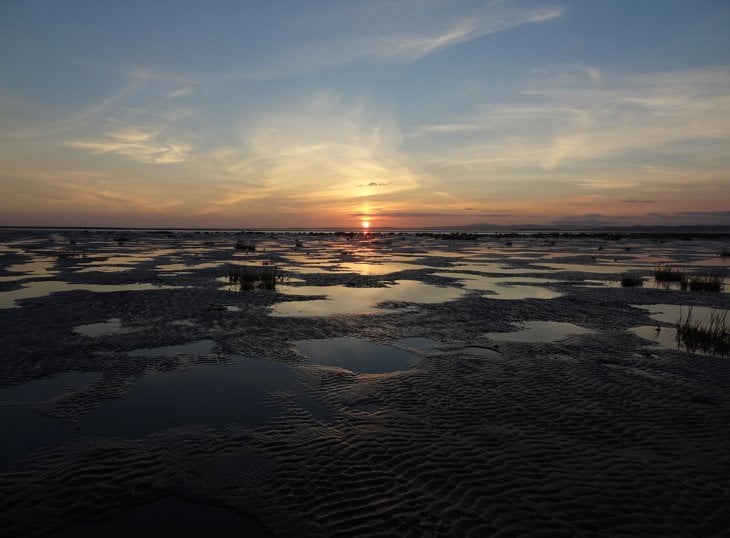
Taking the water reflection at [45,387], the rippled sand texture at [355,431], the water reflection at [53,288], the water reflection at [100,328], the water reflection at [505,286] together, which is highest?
the water reflection at [53,288]

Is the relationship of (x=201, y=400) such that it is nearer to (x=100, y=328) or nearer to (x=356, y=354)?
(x=356, y=354)

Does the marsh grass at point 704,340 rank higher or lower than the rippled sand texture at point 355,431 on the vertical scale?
higher

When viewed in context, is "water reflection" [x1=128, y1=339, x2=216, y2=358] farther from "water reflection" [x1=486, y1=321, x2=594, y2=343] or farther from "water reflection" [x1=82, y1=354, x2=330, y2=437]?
"water reflection" [x1=486, y1=321, x2=594, y2=343]

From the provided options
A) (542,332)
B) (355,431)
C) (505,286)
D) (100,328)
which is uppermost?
(505,286)

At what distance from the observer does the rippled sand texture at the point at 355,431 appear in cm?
599

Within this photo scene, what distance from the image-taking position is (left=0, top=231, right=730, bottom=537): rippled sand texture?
19.7ft

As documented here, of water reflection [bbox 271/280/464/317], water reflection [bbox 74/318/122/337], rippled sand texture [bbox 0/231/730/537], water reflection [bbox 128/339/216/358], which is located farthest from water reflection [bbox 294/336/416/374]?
water reflection [bbox 74/318/122/337]

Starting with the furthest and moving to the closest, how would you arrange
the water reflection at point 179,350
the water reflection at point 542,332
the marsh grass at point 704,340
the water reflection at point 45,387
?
the water reflection at point 542,332 → the marsh grass at point 704,340 → the water reflection at point 179,350 → the water reflection at point 45,387

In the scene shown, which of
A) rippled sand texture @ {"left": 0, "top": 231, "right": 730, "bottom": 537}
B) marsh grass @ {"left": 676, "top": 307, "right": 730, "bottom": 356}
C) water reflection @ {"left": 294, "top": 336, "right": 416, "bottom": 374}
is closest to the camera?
rippled sand texture @ {"left": 0, "top": 231, "right": 730, "bottom": 537}

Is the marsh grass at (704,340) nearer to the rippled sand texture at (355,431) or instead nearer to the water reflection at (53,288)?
the rippled sand texture at (355,431)

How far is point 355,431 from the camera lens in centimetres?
839

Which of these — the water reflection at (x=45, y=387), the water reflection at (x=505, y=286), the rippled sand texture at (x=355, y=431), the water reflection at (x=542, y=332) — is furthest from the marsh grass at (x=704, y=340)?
the water reflection at (x=45, y=387)

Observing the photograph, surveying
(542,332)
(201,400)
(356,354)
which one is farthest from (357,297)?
(201,400)

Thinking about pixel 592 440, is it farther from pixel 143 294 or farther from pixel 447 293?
pixel 143 294
